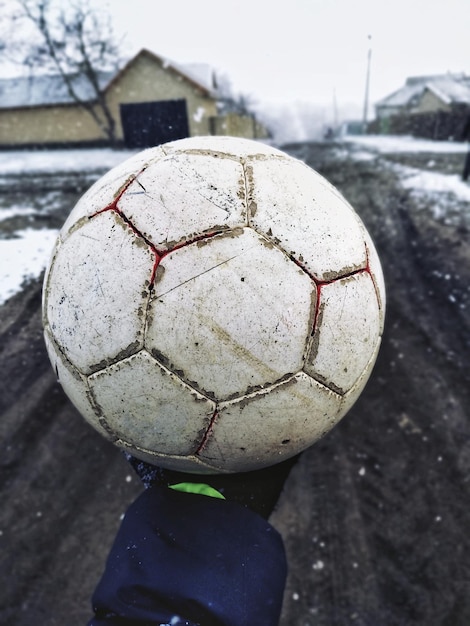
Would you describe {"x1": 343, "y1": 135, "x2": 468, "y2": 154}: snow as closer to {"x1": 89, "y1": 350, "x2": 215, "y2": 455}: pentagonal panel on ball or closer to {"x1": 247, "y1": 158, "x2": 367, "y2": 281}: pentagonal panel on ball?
{"x1": 247, "y1": 158, "x2": 367, "y2": 281}: pentagonal panel on ball

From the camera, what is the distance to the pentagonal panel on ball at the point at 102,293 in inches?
54.9

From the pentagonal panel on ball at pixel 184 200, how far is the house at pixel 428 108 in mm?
24604

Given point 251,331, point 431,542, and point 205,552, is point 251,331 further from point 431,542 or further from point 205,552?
point 431,542

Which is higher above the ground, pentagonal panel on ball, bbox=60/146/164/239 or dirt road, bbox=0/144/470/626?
pentagonal panel on ball, bbox=60/146/164/239

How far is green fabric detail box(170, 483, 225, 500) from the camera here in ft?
5.55

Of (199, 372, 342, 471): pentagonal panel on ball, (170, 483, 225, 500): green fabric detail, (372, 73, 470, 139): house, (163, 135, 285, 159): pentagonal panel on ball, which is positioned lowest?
(372, 73, 470, 139): house

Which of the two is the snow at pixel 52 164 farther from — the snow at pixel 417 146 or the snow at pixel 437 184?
the snow at pixel 417 146

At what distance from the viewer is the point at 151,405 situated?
1435 millimetres

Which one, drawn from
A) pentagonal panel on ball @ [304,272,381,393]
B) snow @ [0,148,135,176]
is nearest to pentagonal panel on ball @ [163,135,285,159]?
pentagonal panel on ball @ [304,272,381,393]

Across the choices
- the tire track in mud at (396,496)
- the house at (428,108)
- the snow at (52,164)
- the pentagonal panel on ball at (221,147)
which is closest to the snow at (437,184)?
the tire track in mud at (396,496)

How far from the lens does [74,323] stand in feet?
4.87

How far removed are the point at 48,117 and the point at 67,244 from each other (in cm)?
2740

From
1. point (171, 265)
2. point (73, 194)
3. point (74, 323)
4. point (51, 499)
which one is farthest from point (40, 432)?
point (73, 194)

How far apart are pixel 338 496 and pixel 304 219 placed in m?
2.40
